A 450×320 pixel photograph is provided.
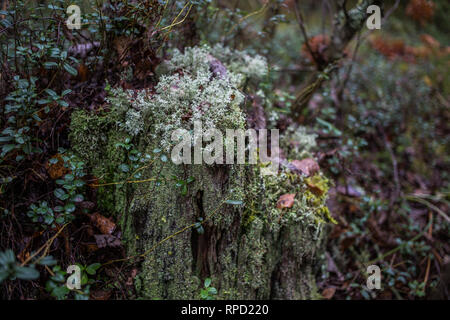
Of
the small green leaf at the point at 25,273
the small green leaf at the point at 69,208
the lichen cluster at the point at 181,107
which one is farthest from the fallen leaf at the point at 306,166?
the small green leaf at the point at 25,273

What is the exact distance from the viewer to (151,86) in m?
2.30

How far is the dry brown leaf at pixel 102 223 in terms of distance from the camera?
205cm

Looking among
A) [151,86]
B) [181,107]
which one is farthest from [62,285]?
[151,86]

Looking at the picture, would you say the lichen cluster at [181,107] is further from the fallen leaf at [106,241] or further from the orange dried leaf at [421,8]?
the orange dried leaf at [421,8]

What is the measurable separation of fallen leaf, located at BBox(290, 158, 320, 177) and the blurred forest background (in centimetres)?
48

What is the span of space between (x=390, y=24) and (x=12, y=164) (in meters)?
9.06

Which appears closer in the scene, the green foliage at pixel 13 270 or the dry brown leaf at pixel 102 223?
the green foliage at pixel 13 270

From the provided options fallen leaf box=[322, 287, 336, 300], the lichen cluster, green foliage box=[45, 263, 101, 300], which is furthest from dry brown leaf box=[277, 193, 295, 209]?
green foliage box=[45, 263, 101, 300]

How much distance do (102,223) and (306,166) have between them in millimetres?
1725

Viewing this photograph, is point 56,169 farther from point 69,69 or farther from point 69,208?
point 69,69

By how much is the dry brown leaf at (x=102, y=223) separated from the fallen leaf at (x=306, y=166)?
1.52 m

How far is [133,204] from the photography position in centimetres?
203

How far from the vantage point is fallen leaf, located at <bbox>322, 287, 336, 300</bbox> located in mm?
2713
